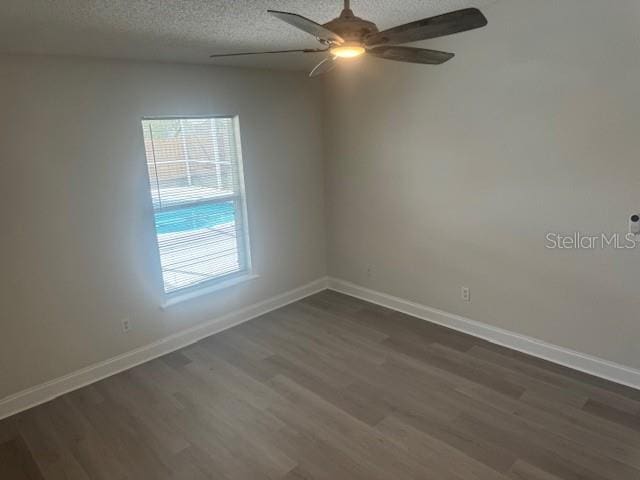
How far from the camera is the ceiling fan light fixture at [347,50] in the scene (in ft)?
6.16

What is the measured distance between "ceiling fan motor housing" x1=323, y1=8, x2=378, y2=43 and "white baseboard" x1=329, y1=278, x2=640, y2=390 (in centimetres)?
276

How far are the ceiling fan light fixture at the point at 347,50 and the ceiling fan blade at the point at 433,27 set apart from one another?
0.16ft

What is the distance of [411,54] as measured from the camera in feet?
6.85

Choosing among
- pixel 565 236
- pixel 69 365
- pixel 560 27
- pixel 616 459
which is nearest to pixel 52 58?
pixel 69 365

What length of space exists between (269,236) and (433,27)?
Answer: 119 inches

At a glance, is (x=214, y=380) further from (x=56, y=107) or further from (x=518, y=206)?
(x=518, y=206)

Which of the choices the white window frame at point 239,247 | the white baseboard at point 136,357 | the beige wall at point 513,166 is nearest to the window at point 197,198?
the white window frame at point 239,247

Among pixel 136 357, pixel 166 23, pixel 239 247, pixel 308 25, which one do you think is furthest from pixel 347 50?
pixel 136 357

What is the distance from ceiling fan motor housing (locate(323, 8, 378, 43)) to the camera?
1.76 meters

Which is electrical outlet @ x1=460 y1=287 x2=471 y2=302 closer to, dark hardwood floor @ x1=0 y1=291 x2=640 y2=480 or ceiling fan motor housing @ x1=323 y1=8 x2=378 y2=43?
dark hardwood floor @ x1=0 y1=291 x2=640 y2=480

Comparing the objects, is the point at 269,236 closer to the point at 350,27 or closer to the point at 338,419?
the point at 338,419

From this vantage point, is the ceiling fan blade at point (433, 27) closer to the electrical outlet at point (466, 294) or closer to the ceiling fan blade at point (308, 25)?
the ceiling fan blade at point (308, 25)

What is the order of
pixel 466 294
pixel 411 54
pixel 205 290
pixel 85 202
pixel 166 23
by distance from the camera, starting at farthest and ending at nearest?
1. pixel 205 290
2. pixel 466 294
3. pixel 85 202
4. pixel 166 23
5. pixel 411 54

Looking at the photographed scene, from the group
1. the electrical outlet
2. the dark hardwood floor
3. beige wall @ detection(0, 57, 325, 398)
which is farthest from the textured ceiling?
the dark hardwood floor
